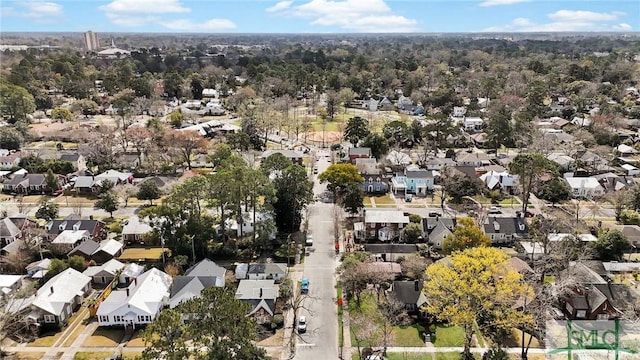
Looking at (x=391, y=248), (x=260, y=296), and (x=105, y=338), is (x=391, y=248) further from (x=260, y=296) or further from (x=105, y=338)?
(x=105, y=338)

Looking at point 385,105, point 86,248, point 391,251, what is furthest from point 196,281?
point 385,105

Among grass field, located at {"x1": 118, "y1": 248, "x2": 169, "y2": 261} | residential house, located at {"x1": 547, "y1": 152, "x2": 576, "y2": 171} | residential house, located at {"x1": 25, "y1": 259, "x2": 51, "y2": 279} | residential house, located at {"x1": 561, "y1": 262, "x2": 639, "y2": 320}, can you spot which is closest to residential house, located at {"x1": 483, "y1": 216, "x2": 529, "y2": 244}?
residential house, located at {"x1": 561, "y1": 262, "x2": 639, "y2": 320}

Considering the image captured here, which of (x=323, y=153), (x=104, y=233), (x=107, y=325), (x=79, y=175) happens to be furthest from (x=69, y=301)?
(x=323, y=153)

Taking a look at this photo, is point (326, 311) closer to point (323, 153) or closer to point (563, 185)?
point (563, 185)

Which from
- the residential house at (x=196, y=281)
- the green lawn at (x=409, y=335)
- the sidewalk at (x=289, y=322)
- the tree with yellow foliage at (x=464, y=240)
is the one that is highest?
the tree with yellow foliage at (x=464, y=240)

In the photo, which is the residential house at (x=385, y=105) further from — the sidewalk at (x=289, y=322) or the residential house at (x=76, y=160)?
the sidewalk at (x=289, y=322)

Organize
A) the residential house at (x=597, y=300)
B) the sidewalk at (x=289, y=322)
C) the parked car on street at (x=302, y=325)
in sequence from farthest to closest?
the residential house at (x=597, y=300)
the parked car on street at (x=302, y=325)
the sidewalk at (x=289, y=322)

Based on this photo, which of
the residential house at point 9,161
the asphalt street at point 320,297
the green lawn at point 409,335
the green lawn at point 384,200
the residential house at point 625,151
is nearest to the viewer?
the asphalt street at point 320,297

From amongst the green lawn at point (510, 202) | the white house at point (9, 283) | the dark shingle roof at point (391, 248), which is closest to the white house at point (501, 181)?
the green lawn at point (510, 202)
